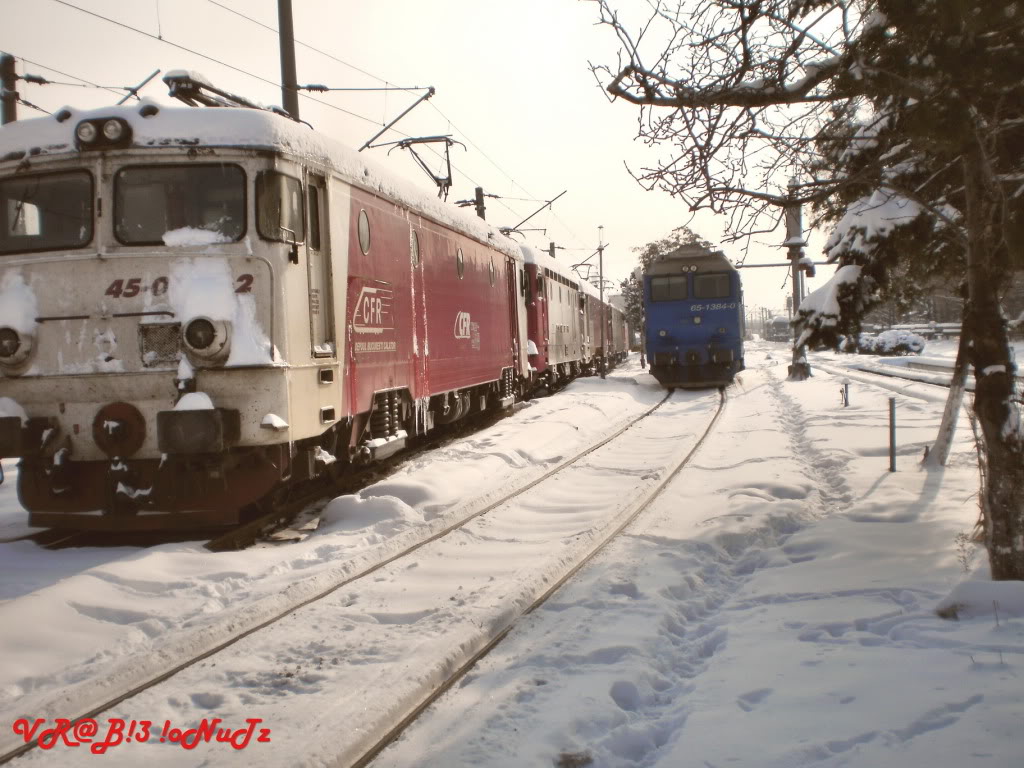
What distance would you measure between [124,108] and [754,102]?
510 cm

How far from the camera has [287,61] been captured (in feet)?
38.6

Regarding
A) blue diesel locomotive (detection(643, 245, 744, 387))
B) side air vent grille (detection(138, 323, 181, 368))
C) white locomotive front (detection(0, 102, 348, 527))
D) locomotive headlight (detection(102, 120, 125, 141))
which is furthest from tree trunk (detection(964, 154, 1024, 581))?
blue diesel locomotive (detection(643, 245, 744, 387))

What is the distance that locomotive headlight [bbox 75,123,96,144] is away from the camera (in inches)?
271

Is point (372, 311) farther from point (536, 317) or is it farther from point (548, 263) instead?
point (548, 263)

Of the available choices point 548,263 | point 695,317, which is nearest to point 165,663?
point 548,263

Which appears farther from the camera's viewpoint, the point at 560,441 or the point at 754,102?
the point at 560,441

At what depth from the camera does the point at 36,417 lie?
6.95 metres

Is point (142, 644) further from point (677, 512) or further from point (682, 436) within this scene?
point (682, 436)

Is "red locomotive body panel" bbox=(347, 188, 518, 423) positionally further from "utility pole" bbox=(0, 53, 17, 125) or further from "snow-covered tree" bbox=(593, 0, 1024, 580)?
"utility pole" bbox=(0, 53, 17, 125)

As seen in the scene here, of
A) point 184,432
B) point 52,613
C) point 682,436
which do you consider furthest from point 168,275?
point 682,436

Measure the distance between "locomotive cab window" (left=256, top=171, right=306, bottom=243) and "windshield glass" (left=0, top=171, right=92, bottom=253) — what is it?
1500 mm

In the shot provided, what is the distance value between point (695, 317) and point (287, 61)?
14459 millimetres

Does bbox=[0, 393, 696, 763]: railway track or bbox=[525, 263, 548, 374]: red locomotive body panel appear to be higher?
bbox=[525, 263, 548, 374]: red locomotive body panel

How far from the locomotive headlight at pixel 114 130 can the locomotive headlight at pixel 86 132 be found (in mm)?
99
